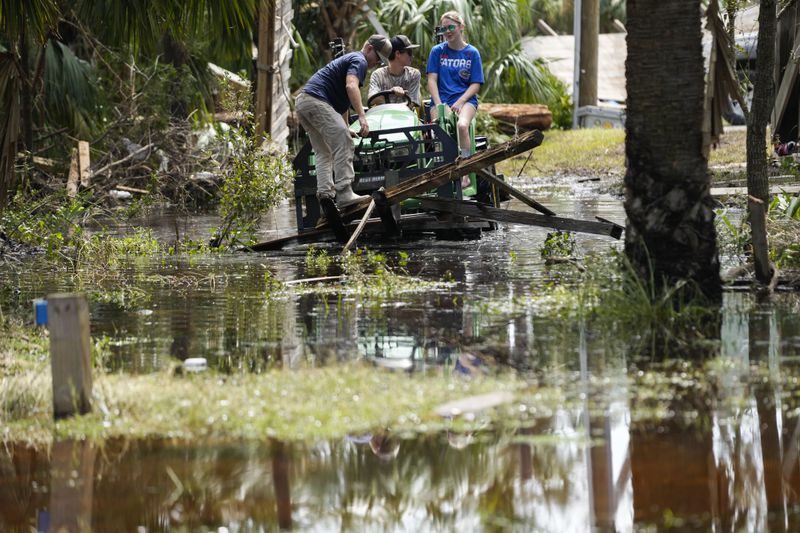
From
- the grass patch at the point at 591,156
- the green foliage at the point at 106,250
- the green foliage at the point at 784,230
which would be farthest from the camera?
the grass patch at the point at 591,156

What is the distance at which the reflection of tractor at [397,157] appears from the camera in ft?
40.6

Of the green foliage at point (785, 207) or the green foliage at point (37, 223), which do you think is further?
the green foliage at point (37, 223)

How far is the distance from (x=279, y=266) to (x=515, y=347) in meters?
4.92

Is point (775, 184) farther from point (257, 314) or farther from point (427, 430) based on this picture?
point (427, 430)

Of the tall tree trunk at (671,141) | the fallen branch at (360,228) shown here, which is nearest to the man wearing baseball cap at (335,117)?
the fallen branch at (360,228)

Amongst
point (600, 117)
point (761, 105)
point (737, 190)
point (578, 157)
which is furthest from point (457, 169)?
point (600, 117)

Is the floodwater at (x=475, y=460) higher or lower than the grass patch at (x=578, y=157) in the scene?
lower

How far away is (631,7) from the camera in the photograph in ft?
26.3

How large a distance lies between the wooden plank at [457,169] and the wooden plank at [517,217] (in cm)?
52

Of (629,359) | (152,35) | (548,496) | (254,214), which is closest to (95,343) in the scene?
(629,359)

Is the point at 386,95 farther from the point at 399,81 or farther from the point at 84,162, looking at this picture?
the point at 84,162

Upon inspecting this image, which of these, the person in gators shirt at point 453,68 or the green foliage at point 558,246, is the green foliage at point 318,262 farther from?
the person in gators shirt at point 453,68

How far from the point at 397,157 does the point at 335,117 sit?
2.52 feet

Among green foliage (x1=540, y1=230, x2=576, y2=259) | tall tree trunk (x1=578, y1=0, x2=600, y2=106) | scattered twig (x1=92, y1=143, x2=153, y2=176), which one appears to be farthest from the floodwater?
tall tree trunk (x1=578, y1=0, x2=600, y2=106)
